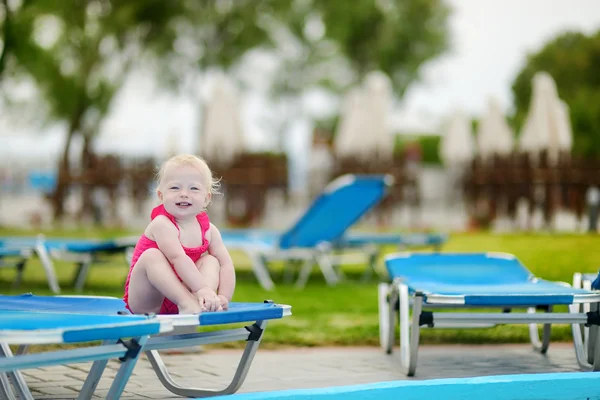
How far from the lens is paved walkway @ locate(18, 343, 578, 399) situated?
163 inches

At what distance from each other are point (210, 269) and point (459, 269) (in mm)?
2406

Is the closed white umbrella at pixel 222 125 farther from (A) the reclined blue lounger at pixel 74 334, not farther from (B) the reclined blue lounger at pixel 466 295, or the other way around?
(A) the reclined blue lounger at pixel 74 334

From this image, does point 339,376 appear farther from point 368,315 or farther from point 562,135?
point 562,135

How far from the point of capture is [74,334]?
8.75ft

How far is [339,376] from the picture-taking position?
14.6ft

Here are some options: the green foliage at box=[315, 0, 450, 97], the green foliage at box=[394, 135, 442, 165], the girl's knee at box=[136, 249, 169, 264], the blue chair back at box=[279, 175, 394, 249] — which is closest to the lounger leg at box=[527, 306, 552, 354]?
the girl's knee at box=[136, 249, 169, 264]

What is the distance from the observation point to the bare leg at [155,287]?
3.34 metres

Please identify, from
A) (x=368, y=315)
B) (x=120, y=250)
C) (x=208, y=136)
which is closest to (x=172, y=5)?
(x=208, y=136)

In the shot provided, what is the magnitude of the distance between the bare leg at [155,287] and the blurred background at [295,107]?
6.27m

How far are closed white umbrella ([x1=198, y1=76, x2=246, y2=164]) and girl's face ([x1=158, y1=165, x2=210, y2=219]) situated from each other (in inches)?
660

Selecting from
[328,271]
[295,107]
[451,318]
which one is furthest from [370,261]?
[295,107]

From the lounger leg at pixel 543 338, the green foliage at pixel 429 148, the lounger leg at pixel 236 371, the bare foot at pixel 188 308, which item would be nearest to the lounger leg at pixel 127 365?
the bare foot at pixel 188 308

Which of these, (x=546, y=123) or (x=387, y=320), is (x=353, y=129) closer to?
(x=546, y=123)

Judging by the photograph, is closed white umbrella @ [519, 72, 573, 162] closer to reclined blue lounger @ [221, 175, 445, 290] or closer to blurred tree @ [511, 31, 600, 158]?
reclined blue lounger @ [221, 175, 445, 290]
